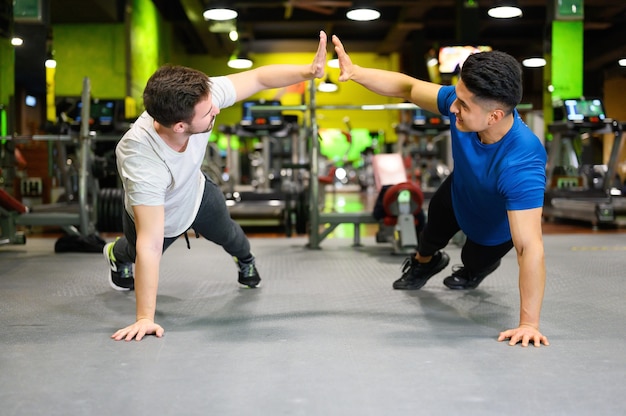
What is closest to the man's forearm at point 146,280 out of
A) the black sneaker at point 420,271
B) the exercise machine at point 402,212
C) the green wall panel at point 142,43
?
the black sneaker at point 420,271

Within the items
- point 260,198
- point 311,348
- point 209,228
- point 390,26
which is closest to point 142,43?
point 260,198

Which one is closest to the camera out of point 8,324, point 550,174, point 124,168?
point 124,168

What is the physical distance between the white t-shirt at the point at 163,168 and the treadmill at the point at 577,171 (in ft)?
16.3

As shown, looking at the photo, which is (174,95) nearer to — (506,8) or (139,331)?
(139,331)

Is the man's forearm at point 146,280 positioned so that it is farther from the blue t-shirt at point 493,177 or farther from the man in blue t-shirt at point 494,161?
the blue t-shirt at point 493,177

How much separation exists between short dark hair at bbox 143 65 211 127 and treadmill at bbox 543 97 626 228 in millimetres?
5216

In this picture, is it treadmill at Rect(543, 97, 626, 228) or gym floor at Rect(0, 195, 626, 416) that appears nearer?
gym floor at Rect(0, 195, 626, 416)

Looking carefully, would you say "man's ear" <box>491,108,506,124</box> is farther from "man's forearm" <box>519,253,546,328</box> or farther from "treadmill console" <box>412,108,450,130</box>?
"treadmill console" <box>412,108,450,130</box>

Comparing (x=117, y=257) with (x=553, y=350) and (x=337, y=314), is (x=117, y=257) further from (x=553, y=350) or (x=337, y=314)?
(x=553, y=350)

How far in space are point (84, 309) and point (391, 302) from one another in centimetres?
117

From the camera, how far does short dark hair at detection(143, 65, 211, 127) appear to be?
192cm

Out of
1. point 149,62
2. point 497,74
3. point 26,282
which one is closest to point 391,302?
point 497,74

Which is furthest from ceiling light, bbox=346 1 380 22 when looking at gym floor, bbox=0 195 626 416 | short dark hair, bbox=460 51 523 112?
short dark hair, bbox=460 51 523 112

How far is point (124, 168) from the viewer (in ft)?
6.61
